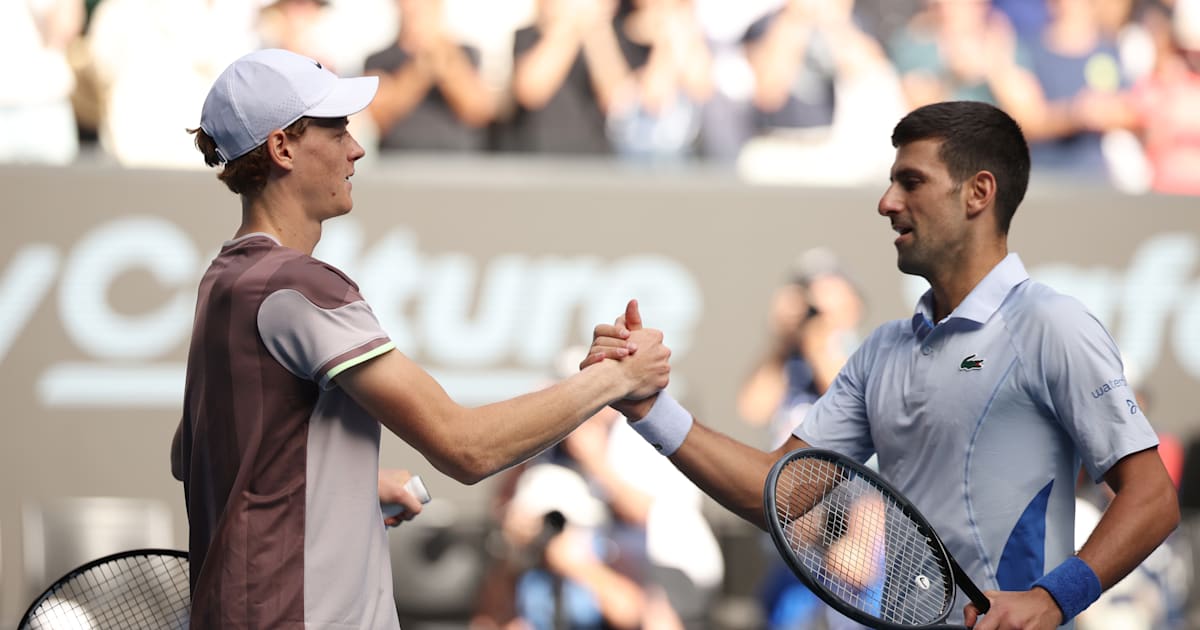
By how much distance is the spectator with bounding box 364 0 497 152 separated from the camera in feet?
24.7

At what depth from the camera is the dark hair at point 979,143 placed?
9.60ft

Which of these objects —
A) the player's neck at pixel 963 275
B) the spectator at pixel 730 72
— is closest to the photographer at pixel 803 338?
the spectator at pixel 730 72

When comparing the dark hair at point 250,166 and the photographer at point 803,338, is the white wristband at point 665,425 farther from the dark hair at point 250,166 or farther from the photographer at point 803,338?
the photographer at point 803,338

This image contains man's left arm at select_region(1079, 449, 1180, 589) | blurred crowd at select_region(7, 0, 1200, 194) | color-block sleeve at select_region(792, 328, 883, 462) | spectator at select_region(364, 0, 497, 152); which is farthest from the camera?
spectator at select_region(364, 0, 497, 152)

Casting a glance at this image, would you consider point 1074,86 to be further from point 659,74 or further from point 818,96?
point 659,74

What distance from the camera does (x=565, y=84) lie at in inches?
302

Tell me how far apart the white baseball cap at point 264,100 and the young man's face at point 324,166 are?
1.7 inches

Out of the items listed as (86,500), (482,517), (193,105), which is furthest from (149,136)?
(482,517)

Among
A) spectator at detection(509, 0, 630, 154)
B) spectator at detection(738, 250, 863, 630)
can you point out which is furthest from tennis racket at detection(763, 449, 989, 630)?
spectator at detection(509, 0, 630, 154)

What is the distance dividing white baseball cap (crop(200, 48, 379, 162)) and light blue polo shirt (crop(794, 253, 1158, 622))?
121 cm

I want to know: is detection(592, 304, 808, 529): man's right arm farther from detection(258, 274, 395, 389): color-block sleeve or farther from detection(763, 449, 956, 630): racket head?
detection(258, 274, 395, 389): color-block sleeve

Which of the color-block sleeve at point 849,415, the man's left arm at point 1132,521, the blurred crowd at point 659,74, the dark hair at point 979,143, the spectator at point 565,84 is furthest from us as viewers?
the spectator at point 565,84

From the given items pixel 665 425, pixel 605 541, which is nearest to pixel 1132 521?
pixel 665 425

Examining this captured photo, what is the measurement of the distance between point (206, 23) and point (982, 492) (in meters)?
5.71
